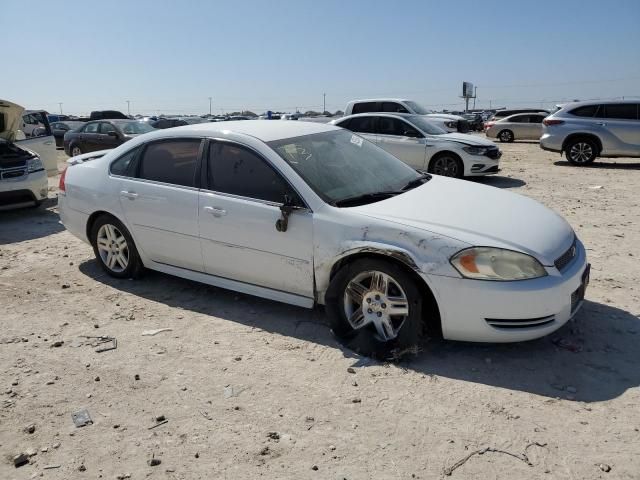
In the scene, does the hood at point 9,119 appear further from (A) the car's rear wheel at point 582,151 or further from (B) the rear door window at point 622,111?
(B) the rear door window at point 622,111

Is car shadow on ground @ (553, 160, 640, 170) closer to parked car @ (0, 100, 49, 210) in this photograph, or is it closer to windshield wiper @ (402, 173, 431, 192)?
windshield wiper @ (402, 173, 431, 192)

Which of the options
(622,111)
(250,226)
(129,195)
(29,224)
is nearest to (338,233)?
(250,226)

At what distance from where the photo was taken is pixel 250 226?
4070mm

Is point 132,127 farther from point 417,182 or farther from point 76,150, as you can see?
point 417,182

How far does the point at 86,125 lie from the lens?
17812mm

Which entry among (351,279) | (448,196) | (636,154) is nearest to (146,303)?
(351,279)

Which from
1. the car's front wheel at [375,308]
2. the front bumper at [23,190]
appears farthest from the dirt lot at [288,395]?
the front bumper at [23,190]

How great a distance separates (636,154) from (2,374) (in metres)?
14.4

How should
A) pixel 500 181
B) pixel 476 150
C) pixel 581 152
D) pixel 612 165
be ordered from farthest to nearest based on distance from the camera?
pixel 612 165
pixel 581 152
pixel 500 181
pixel 476 150

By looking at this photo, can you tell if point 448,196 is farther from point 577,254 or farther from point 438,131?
point 438,131

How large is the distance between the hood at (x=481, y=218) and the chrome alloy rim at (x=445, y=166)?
22.9 feet

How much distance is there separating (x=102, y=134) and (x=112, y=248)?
13.2 meters

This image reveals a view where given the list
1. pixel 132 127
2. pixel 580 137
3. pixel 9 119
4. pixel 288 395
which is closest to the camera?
pixel 288 395

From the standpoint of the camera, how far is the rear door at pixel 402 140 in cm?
1139
